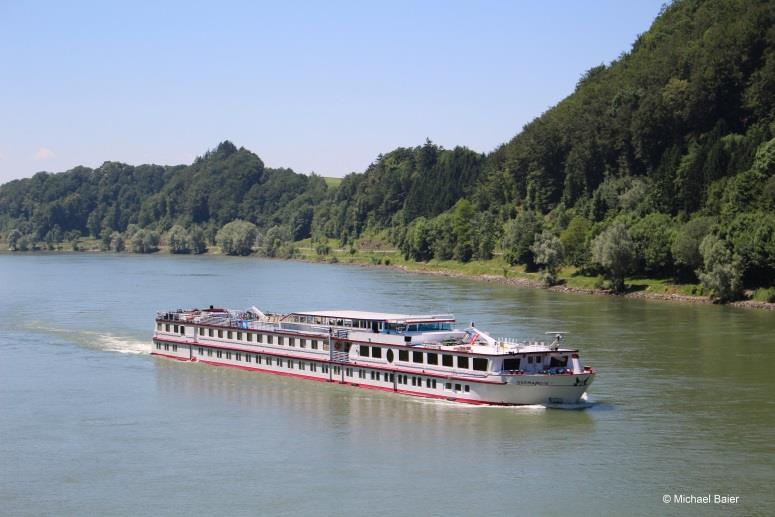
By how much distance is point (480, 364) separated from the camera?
169 ft

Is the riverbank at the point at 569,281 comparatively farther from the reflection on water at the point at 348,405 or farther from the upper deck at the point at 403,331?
the reflection on water at the point at 348,405

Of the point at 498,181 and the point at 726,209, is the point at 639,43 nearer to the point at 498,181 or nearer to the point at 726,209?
the point at 498,181

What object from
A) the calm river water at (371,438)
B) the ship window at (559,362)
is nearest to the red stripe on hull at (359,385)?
the calm river water at (371,438)

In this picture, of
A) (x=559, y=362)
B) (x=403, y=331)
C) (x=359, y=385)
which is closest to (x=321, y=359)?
(x=359, y=385)

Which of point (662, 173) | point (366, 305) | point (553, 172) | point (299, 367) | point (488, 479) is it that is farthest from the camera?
point (553, 172)

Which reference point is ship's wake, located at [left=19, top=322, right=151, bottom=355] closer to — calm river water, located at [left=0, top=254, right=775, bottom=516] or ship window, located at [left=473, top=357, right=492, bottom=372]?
calm river water, located at [left=0, top=254, right=775, bottom=516]

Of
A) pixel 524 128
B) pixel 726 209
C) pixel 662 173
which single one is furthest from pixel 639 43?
pixel 726 209

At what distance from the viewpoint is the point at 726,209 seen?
112m

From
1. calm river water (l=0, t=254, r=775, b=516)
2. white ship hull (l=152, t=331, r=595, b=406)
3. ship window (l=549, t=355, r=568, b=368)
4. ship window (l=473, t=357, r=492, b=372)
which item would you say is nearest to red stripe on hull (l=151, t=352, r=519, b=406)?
white ship hull (l=152, t=331, r=595, b=406)

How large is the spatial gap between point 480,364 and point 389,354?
6239 millimetres

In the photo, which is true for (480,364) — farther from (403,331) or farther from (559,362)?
(403,331)

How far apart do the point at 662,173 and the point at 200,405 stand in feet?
302

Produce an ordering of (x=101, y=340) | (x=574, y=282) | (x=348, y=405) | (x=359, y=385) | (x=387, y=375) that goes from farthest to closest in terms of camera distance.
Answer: (x=574, y=282), (x=101, y=340), (x=359, y=385), (x=387, y=375), (x=348, y=405)

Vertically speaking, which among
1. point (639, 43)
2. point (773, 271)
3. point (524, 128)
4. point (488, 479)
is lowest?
point (488, 479)
